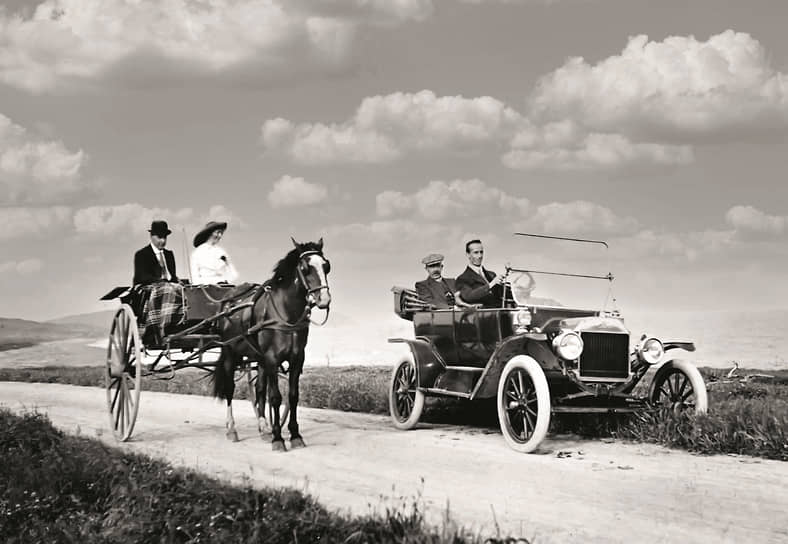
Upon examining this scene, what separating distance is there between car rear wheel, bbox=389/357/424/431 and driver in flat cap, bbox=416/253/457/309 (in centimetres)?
89

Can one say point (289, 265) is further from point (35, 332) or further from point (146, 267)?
point (35, 332)

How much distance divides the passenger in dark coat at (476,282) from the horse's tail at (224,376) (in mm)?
3086

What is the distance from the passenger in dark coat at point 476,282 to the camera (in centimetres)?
1048

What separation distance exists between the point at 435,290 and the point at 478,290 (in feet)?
4.15

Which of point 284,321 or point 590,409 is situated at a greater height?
point 284,321

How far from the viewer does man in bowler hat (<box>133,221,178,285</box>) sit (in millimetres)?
10734

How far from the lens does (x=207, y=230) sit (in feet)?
36.0

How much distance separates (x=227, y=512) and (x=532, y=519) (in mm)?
2103

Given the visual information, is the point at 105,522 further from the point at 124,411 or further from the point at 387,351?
the point at 387,351

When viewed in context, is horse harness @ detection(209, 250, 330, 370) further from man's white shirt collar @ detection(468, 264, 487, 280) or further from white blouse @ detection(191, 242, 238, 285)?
man's white shirt collar @ detection(468, 264, 487, 280)

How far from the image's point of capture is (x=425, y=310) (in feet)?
37.0

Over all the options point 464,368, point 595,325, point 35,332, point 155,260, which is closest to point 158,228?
point 155,260

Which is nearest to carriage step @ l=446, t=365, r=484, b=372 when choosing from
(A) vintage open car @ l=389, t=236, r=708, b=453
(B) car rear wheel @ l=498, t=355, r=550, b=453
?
(A) vintage open car @ l=389, t=236, r=708, b=453

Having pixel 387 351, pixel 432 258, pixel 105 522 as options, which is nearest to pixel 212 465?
pixel 105 522
